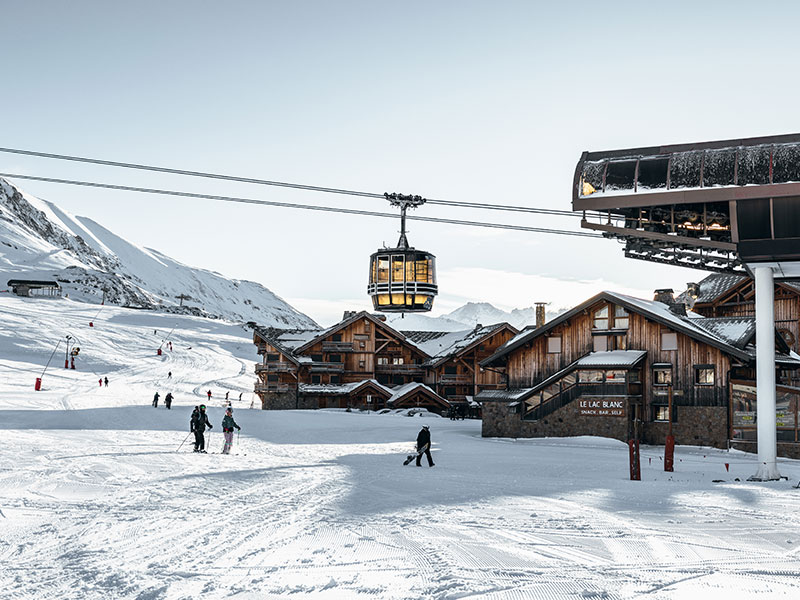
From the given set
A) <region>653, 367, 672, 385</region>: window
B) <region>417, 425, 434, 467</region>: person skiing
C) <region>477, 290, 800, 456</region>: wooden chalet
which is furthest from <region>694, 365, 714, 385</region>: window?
<region>417, 425, 434, 467</region>: person skiing

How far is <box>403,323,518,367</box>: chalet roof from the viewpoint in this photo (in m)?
65.5

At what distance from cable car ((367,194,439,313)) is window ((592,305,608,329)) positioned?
16.6 metres

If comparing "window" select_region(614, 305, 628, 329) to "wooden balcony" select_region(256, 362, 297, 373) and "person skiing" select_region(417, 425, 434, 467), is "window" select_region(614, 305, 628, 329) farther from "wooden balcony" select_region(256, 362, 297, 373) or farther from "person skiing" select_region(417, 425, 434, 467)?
"wooden balcony" select_region(256, 362, 297, 373)

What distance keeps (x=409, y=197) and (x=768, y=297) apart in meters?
11.5

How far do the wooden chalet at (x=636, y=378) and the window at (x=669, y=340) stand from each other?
0.16ft

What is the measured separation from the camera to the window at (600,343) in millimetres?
39875

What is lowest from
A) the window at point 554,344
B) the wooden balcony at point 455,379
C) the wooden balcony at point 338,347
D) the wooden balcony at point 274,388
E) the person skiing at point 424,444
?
the person skiing at point 424,444

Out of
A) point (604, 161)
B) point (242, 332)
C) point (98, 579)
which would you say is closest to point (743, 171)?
point (604, 161)

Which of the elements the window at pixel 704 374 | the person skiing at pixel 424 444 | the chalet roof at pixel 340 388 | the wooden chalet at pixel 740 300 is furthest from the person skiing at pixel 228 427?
the chalet roof at pixel 340 388

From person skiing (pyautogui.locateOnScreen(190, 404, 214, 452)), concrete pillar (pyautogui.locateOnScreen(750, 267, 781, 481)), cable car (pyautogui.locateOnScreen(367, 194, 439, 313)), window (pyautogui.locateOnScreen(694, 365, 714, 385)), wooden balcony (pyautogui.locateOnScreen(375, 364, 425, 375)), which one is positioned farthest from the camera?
wooden balcony (pyautogui.locateOnScreen(375, 364, 425, 375))

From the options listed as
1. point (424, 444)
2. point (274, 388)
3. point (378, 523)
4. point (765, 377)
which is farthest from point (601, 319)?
point (274, 388)

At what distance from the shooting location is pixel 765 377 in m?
22.7

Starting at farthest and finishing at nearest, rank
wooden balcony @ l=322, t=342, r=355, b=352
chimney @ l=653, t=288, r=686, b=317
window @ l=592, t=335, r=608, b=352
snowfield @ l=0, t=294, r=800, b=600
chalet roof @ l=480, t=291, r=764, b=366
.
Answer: wooden balcony @ l=322, t=342, r=355, b=352, chimney @ l=653, t=288, r=686, b=317, window @ l=592, t=335, r=608, b=352, chalet roof @ l=480, t=291, r=764, b=366, snowfield @ l=0, t=294, r=800, b=600

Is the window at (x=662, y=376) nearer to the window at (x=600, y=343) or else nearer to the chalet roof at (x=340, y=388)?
the window at (x=600, y=343)
